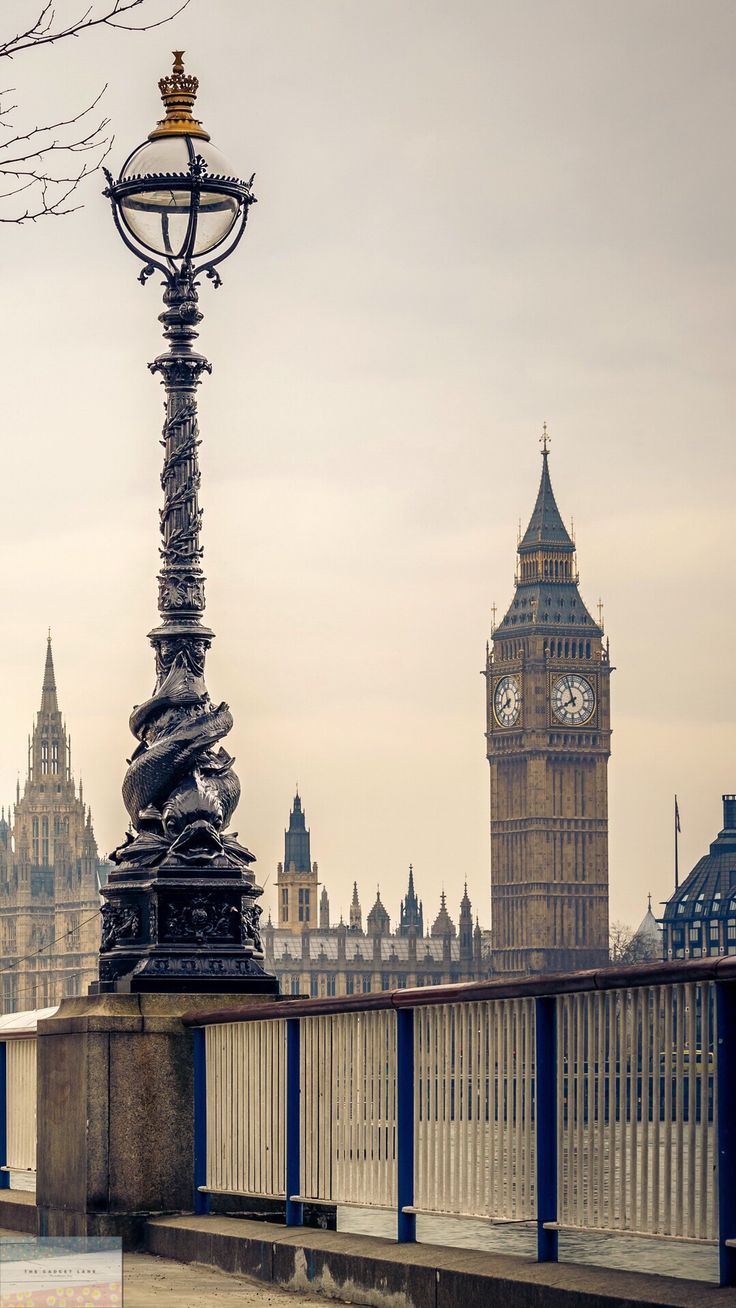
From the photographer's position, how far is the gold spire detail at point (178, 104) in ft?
53.3

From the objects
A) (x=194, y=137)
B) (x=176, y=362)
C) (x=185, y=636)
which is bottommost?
(x=185, y=636)

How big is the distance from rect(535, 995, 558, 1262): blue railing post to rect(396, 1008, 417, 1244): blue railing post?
1.24m

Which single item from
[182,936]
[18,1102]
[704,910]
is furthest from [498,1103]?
[704,910]

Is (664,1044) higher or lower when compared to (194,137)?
lower

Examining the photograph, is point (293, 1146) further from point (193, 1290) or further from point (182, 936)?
point (182, 936)

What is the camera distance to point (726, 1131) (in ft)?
29.5

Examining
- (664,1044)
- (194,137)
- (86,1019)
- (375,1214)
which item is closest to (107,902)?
(86,1019)

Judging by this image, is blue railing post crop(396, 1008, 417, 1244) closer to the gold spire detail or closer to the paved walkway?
the paved walkway

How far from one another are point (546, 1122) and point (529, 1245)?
1.74 metres

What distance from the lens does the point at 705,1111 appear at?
29.9 feet

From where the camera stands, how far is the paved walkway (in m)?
11.3

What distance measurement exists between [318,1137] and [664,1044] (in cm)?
331

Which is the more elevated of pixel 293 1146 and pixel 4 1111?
pixel 293 1146

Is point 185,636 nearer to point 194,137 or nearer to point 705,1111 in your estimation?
point 194,137
